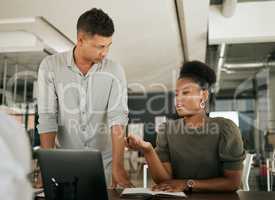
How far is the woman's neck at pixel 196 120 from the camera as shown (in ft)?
6.22

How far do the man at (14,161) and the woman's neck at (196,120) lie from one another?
152cm

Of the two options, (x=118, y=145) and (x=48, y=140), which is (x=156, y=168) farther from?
(x=48, y=140)

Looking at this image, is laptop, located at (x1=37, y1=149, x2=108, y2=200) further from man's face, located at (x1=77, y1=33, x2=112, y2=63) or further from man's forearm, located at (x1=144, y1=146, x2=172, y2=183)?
man's face, located at (x1=77, y1=33, x2=112, y2=63)

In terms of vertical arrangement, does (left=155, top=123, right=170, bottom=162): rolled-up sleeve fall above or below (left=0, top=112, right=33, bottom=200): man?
below

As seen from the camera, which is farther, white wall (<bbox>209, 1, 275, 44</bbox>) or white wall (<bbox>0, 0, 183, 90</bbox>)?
white wall (<bbox>209, 1, 275, 44</bbox>)

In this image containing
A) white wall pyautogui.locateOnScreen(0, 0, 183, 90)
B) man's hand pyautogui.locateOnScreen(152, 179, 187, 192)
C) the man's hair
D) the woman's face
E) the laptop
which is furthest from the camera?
white wall pyautogui.locateOnScreen(0, 0, 183, 90)

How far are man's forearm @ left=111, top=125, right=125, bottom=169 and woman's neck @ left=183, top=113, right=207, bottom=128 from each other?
0.40 meters

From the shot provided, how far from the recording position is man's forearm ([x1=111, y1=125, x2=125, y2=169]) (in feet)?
5.38

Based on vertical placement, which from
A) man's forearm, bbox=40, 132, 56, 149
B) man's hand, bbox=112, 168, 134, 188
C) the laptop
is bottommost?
man's hand, bbox=112, 168, 134, 188

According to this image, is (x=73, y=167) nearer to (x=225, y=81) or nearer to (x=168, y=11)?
(x=168, y=11)

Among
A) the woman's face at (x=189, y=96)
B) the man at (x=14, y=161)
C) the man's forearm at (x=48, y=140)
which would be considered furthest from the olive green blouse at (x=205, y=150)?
the man at (x=14, y=161)

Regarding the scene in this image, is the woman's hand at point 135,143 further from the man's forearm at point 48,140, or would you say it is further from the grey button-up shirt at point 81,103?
the man's forearm at point 48,140

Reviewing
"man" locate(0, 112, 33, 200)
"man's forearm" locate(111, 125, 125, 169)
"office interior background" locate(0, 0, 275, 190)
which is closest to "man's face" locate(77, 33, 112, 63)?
"man's forearm" locate(111, 125, 125, 169)

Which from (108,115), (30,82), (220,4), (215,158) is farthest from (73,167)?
(30,82)
